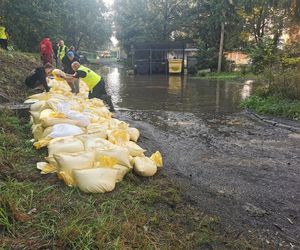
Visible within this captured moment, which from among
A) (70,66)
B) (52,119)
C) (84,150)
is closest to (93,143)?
(84,150)

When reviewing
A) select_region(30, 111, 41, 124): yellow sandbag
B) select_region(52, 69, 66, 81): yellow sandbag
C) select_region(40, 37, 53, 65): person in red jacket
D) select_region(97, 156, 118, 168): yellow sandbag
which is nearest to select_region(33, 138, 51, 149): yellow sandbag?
select_region(30, 111, 41, 124): yellow sandbag

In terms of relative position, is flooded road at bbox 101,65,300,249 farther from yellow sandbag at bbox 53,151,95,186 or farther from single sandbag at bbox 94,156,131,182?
yellow sandbag at bbox 53,151,95,186

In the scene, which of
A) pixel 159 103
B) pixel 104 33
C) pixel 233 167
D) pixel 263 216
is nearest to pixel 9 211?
pixel 263 216

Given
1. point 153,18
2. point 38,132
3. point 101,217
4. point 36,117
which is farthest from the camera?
point 153,18

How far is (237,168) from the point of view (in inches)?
196

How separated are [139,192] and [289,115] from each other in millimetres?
5947

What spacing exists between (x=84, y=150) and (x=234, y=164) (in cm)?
231

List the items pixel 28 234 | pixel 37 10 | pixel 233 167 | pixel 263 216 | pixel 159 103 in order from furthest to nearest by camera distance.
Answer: pixel 37 10, pixel 159 103, pixel 233 167, pixel 263 216, pixel 28 234

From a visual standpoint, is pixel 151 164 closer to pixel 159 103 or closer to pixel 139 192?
pixel 139 192

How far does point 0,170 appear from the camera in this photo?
3691 mm

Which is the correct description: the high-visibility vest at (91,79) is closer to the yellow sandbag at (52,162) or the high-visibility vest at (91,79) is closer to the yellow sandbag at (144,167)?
the yellow sandbag at (144,167)

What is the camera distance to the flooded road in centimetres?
351

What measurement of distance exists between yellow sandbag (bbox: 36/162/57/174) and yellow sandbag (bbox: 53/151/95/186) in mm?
217

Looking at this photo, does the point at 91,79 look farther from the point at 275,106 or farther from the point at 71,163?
the point at 71,163
